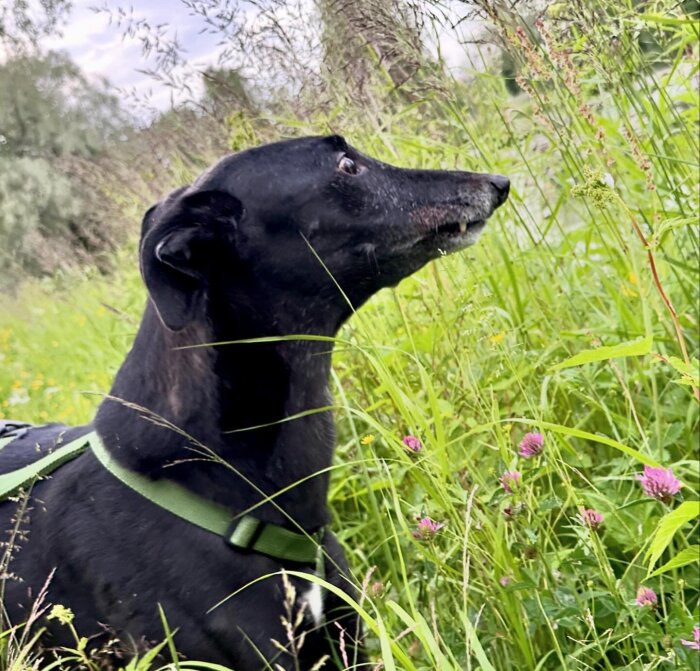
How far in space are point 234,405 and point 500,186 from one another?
3.20 ft

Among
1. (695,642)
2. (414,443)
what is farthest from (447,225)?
(695,642)

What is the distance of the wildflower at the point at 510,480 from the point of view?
4.86 feet

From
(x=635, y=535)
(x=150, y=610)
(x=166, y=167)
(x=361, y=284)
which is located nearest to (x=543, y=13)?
(x=361, y=284)

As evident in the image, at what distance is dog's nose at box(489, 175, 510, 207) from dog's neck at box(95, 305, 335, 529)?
2.19 ft

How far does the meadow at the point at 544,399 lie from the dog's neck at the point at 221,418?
126mm

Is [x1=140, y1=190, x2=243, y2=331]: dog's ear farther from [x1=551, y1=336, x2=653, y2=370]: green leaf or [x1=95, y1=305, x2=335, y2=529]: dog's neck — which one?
[x1=551, y1=336, x2=653, y2=370]: green leaf

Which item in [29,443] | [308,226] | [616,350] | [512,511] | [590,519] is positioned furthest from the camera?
[29,443]

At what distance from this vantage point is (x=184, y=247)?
2.00 meters

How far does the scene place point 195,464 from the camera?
190 cm

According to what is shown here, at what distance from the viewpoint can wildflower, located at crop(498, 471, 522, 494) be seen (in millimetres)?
1481

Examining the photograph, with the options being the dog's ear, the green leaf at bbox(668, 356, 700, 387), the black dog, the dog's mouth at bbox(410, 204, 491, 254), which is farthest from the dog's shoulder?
the green leaf at bbox(668, 356, 700, 387)

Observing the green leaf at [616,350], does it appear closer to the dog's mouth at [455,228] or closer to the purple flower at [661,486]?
the purple flower at [661,486]

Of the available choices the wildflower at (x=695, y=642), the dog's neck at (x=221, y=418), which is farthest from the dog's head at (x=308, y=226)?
the wildflower at (x=695, y=642)

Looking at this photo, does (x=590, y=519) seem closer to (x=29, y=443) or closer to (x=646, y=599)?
(x=646, y=599)
